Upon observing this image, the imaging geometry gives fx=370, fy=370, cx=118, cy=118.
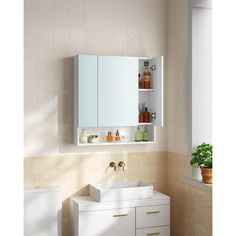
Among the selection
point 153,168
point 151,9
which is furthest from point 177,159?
point 151,9

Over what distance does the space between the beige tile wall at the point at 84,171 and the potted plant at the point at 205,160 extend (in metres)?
0.71

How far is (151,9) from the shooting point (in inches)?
137

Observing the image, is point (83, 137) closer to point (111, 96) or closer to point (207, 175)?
point (111, 96)

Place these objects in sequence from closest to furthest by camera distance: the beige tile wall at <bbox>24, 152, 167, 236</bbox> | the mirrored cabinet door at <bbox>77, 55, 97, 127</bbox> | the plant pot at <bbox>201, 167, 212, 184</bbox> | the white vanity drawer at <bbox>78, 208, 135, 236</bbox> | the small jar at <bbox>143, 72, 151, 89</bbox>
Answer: the plant pot at <bbox>201, 167, 212, 184</bbox> → the white vanity drawer at <bbox>78, 208, 135, 236</bbox> → the mirrored cabinet door at <bbox>77, 55, 97, 127</bbox> → the beige tile wall at <bbox>24, 152, 167, 236</bbox> → the small jar at <bbox>143, 72, 151, 89</bbox>

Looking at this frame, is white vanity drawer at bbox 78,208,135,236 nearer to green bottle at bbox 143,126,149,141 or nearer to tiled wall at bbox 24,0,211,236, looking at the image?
tiled wall at bbox 24,0,211,236

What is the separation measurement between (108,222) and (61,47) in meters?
1.52

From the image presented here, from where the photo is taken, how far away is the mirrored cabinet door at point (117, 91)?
3115 millimetres

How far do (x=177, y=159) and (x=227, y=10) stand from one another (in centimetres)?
287

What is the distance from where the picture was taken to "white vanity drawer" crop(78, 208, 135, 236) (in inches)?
115

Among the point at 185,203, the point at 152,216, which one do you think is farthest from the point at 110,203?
the point at 185,203

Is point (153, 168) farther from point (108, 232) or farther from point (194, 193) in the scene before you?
point (108, 232)

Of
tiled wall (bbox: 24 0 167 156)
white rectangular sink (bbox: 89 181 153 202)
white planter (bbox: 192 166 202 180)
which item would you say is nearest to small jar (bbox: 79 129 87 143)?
tiled wall (bbox: 24 0 167 156)

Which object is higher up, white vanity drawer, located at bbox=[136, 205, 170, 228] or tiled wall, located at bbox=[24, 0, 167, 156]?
tiled wall, located at bbox=[24, 0, 167, 156]

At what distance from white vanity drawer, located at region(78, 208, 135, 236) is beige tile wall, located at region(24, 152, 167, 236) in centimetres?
35
